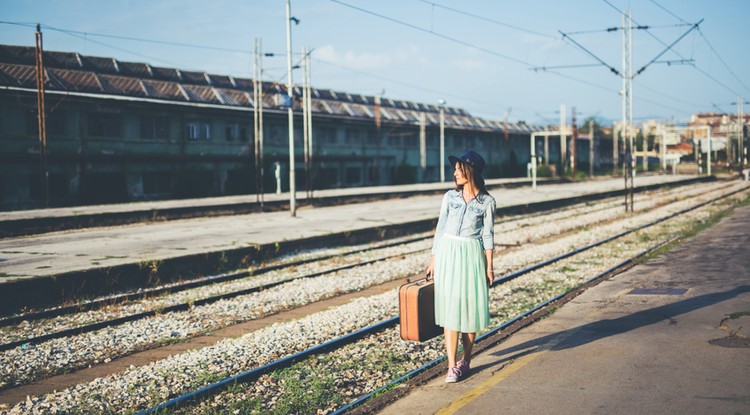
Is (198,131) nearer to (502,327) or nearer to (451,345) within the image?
(502,327)

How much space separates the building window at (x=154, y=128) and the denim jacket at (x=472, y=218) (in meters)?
35.5

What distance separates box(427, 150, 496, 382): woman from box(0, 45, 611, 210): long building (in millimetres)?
20875

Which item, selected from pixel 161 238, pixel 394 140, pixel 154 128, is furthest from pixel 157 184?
pixel 394 140

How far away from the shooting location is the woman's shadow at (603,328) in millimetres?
6926

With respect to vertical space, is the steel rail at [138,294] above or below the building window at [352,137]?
below

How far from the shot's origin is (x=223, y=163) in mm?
42344

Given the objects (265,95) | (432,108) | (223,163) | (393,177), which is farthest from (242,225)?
(432,108)

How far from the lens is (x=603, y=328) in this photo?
25.3ft

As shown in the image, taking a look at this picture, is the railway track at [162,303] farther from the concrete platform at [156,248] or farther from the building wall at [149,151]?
the building wall at [149,151]

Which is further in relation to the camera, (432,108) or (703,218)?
(432,108)

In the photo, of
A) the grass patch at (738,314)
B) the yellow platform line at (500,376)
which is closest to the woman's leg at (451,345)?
the yellow platform line at (500,376)

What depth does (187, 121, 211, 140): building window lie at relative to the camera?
41250 millimetres

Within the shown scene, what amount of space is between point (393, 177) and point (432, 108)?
27831 millimetres

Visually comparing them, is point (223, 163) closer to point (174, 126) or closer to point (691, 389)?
point (174, 126)
